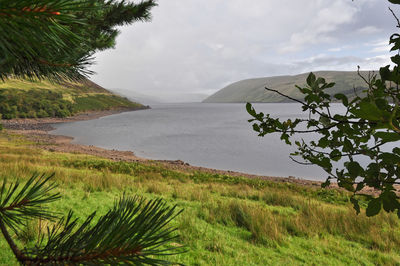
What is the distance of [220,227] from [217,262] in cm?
196

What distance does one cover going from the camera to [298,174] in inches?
1071

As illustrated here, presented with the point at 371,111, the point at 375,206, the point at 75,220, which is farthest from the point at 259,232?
the point at 371,111

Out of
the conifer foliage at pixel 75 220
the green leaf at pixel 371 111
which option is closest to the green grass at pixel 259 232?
the conifer foliage at pixel 75 220

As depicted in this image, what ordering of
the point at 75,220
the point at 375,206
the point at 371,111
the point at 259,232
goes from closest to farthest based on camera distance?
the point at 371,111 → the point at 75,220 → the point at 375,206 → the point at 259,232

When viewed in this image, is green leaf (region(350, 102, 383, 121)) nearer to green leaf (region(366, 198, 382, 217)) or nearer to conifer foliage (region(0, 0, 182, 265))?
conifer foliage (region(0, 0, 182, 265))

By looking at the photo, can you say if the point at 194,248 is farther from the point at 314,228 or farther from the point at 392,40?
the point at 392,40

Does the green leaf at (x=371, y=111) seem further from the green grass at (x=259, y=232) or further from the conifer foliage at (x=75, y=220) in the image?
the green grass at (x=259, y=232)

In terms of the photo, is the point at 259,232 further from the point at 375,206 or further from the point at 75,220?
the point at 75,220

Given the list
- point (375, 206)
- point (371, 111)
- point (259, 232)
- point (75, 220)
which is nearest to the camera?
point (371, 111)

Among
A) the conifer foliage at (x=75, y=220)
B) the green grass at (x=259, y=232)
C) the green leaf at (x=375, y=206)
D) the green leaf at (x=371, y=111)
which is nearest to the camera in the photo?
the green leaf at (x=371, y=111)

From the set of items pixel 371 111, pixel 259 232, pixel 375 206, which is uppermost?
pixel 371 111

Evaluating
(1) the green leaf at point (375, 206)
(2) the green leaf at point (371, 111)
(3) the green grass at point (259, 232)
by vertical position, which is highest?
(2) the green leaf at point (371, 111)

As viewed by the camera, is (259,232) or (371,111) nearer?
(371,111)

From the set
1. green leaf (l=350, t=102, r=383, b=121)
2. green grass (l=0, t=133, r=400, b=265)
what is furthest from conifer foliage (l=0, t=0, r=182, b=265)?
green grass (l=0, t=133, r=400, b=265)
